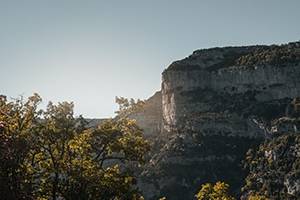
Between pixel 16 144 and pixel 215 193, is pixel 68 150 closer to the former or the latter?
pixel 16 144

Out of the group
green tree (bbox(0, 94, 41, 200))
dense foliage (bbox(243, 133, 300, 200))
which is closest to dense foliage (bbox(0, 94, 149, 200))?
green tree (bbox(0, 94, 41, 200))

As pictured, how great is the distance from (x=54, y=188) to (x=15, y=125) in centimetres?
457

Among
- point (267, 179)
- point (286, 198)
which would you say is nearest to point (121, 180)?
point (286, 198)

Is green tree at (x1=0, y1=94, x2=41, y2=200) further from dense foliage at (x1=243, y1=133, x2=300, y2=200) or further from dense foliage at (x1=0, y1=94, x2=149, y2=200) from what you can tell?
dense foliage at (x1=243, y1=133, x2=300, y2=200)

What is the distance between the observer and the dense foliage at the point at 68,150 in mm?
34594

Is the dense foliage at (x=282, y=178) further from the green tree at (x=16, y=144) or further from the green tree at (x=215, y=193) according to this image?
the green tree at (x=16, y=144)

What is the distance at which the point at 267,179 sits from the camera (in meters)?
195

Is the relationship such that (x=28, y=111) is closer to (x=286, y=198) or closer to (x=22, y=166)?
(x=22, y=166)

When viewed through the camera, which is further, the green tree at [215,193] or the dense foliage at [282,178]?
the dense foliage at [282,178]

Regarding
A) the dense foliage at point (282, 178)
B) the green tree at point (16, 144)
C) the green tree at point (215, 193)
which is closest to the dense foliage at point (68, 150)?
the green tree at point (16, 144)

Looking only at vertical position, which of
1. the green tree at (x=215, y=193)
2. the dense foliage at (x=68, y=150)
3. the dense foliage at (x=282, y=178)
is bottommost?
the dense foliage at (x=282, y=178)

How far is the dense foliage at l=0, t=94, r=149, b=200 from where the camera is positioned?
3459cm

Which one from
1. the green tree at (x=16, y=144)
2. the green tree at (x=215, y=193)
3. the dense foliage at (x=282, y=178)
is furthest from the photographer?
the dense foliage at (x=282, y=178)

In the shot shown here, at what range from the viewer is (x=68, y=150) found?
36688mm
